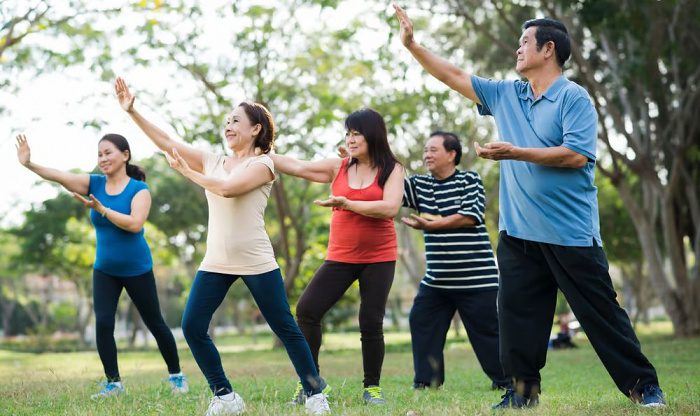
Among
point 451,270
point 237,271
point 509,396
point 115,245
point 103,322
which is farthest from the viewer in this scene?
point 451,270

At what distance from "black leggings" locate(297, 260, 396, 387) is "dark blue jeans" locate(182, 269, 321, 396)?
0.81 metres

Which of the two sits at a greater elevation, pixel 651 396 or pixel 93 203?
pixel 93 203

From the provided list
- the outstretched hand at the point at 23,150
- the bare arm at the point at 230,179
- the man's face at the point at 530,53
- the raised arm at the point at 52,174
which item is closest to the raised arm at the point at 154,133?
the bare arm at the point at 230,179

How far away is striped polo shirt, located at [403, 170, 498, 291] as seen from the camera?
7.64 m

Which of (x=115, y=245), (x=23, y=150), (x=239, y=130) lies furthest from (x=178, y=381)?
(x=239, y=130)

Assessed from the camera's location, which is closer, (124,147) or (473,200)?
(124,147)

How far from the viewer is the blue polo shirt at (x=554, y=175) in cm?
511

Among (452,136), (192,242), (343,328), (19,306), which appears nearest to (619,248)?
(192,242)

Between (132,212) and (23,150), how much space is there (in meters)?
1.06

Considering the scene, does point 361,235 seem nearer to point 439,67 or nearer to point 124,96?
point 439,67

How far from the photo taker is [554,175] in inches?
204

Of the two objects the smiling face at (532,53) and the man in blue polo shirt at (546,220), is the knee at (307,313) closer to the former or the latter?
the man in blue polo shirt at (546,220)

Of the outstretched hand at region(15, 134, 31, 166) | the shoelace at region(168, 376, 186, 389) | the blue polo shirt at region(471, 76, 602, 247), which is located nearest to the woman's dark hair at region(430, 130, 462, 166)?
the blue polo shirt at region(471, 76, 602, 247)

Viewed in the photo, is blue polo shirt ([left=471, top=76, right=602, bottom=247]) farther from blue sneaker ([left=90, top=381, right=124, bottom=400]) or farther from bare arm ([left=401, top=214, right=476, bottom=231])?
blue sneaker ([left=90, top=381, right=124, bottom=400])
